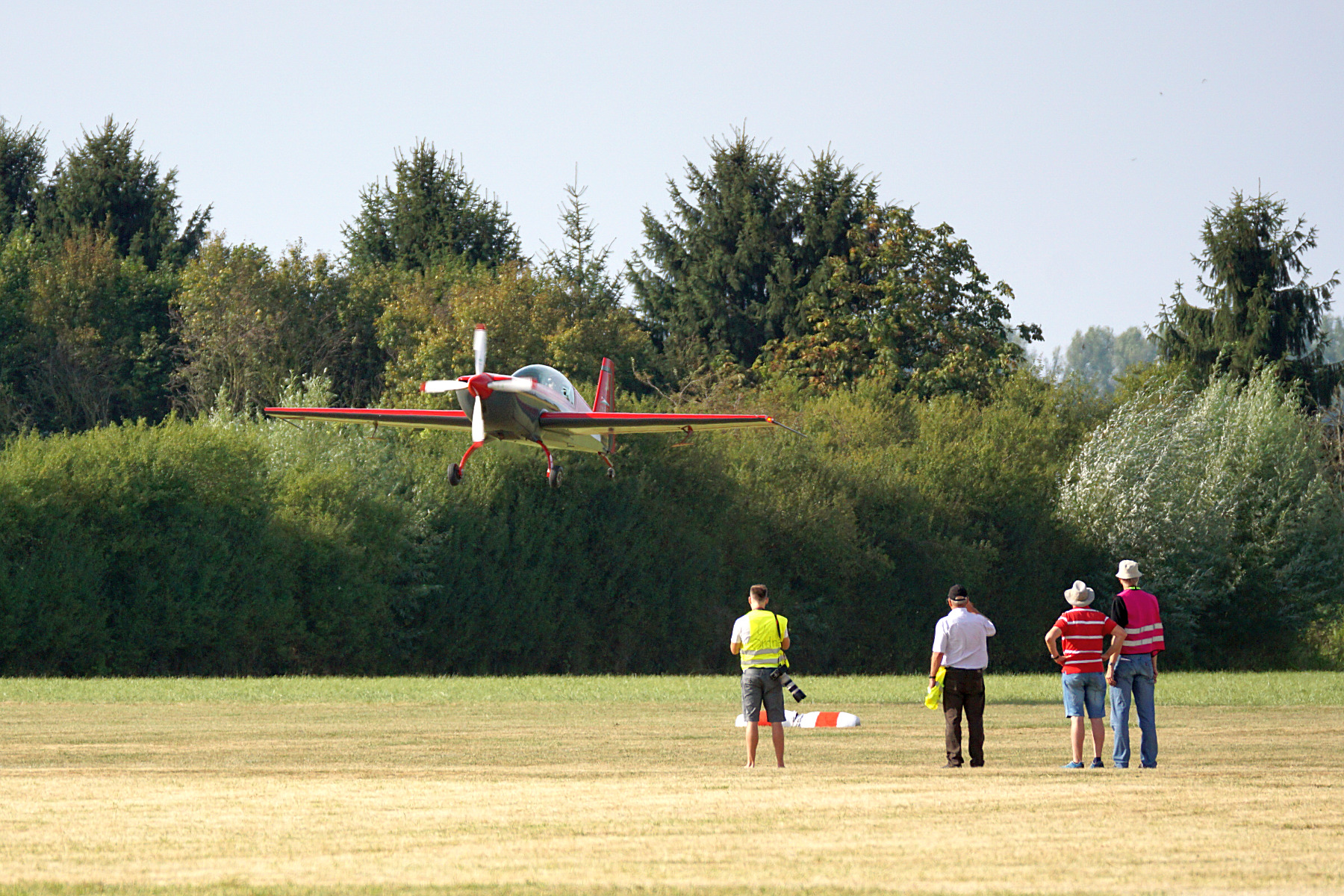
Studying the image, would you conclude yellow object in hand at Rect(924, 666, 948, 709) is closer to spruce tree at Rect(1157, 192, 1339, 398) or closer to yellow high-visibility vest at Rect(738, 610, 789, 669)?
yellow high-visibility vest at Rect(738, 610, 789, 669)

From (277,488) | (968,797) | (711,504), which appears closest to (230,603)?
(277,488)

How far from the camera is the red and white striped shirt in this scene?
15562mm

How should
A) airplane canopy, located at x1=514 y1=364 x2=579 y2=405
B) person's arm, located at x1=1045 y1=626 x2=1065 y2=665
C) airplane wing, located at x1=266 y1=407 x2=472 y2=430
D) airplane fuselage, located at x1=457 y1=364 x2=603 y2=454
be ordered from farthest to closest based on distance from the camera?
airplane wing, located at x1=266 y1=407 x2=472 y2=430 < airplane canopy, located at x1=514 y1=364 x2=579 y2=405 < airplane fuselage, located at x1=457 y1=364 x2=603 y2=454 < person's arm, located at x1=1045 y1=626 x2=1065 y2=665

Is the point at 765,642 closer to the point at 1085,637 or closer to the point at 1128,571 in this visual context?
the point at 1085,637

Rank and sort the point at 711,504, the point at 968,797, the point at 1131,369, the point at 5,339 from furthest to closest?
the point at 1131,369 < the point at 5,339 < the point at 711,504 < the point at 968,797

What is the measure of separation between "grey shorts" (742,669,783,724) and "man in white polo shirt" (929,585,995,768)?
1.51m

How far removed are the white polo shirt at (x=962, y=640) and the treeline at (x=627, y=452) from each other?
106 feet

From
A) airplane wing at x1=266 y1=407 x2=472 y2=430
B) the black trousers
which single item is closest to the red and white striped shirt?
the black trousers

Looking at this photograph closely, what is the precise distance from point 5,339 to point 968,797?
54903 millimetres

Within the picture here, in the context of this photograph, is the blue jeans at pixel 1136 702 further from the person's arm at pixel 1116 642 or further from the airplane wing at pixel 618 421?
the airplane wing at pixel 618 421

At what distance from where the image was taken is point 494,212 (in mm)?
72500

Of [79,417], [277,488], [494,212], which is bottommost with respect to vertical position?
[277,488]

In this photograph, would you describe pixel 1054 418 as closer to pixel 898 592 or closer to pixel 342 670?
pixel 898 592

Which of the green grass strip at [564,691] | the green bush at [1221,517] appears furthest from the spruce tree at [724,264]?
the green grass strip at [564,691]
